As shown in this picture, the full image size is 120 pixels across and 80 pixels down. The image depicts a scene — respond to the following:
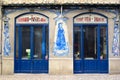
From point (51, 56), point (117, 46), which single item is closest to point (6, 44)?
point (51, 56)

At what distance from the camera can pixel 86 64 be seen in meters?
21.4

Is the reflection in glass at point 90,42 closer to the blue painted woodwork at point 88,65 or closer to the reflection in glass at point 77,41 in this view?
the blue painted woodwork at point 88,65

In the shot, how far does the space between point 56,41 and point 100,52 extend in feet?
8.57

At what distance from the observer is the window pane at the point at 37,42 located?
21.5m

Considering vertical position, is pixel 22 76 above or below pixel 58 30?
below

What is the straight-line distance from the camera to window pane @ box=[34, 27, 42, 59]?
70.5 feet

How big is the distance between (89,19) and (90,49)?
1.72 metres

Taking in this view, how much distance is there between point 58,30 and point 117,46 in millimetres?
3461

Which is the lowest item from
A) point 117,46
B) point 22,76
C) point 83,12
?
point 22,76

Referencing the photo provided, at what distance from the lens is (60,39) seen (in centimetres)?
2125

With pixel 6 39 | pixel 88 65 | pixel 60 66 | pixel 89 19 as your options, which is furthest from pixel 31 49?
pixel 89 19

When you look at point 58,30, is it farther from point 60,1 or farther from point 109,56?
point 109,56

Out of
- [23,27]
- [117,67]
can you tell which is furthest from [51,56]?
[117,67]

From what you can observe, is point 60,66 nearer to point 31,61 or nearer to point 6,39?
point 31,61
